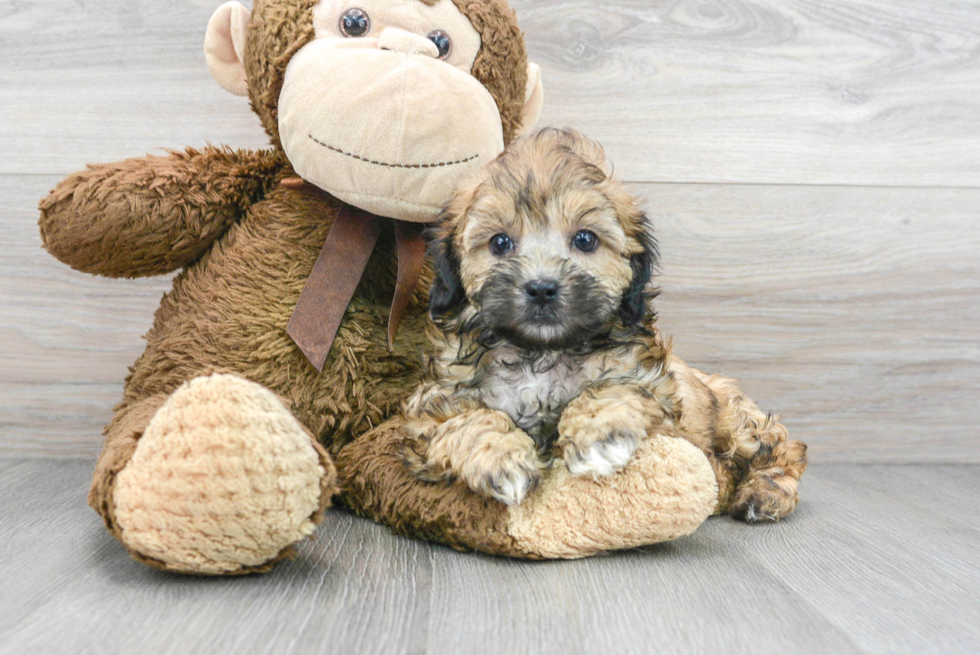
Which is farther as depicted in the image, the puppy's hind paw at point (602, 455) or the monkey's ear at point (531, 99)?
the monkey's ear at point (531, 99)

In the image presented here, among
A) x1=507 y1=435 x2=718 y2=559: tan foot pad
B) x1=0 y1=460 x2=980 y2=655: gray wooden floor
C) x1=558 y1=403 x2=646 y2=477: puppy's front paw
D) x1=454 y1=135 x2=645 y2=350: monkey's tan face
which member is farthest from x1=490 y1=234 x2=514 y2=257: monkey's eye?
x1=0 y1=460 x2=980 y2=655: gray wooden floor

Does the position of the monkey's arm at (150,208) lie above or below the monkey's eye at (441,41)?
below

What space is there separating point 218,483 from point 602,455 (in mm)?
684

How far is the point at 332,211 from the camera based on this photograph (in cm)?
192

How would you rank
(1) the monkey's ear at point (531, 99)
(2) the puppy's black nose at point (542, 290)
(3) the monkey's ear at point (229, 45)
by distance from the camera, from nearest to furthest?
(2) the puppy's black nose at point (542, 290) < (3) the monkey's ear at point (229, 45) < (1) the monkey's ear at point (531, 99)

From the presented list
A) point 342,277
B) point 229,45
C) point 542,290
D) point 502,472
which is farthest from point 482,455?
point 229,45

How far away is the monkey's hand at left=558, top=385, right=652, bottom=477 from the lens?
4.83ft

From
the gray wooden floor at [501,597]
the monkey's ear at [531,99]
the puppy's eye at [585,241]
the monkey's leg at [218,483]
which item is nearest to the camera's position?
the gray wooden floor at [501,597]

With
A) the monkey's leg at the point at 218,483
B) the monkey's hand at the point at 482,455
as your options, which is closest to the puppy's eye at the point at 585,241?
the monkey's hand at the point at 482,455

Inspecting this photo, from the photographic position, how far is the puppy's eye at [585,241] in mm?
1587

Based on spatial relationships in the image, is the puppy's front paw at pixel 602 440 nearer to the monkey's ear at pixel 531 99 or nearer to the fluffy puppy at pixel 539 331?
the fluffy puppy at pixel 539 331

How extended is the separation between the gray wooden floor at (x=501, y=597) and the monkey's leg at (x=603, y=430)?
204mm

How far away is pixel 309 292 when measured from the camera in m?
1.81

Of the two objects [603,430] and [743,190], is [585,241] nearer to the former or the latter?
[603,430]
